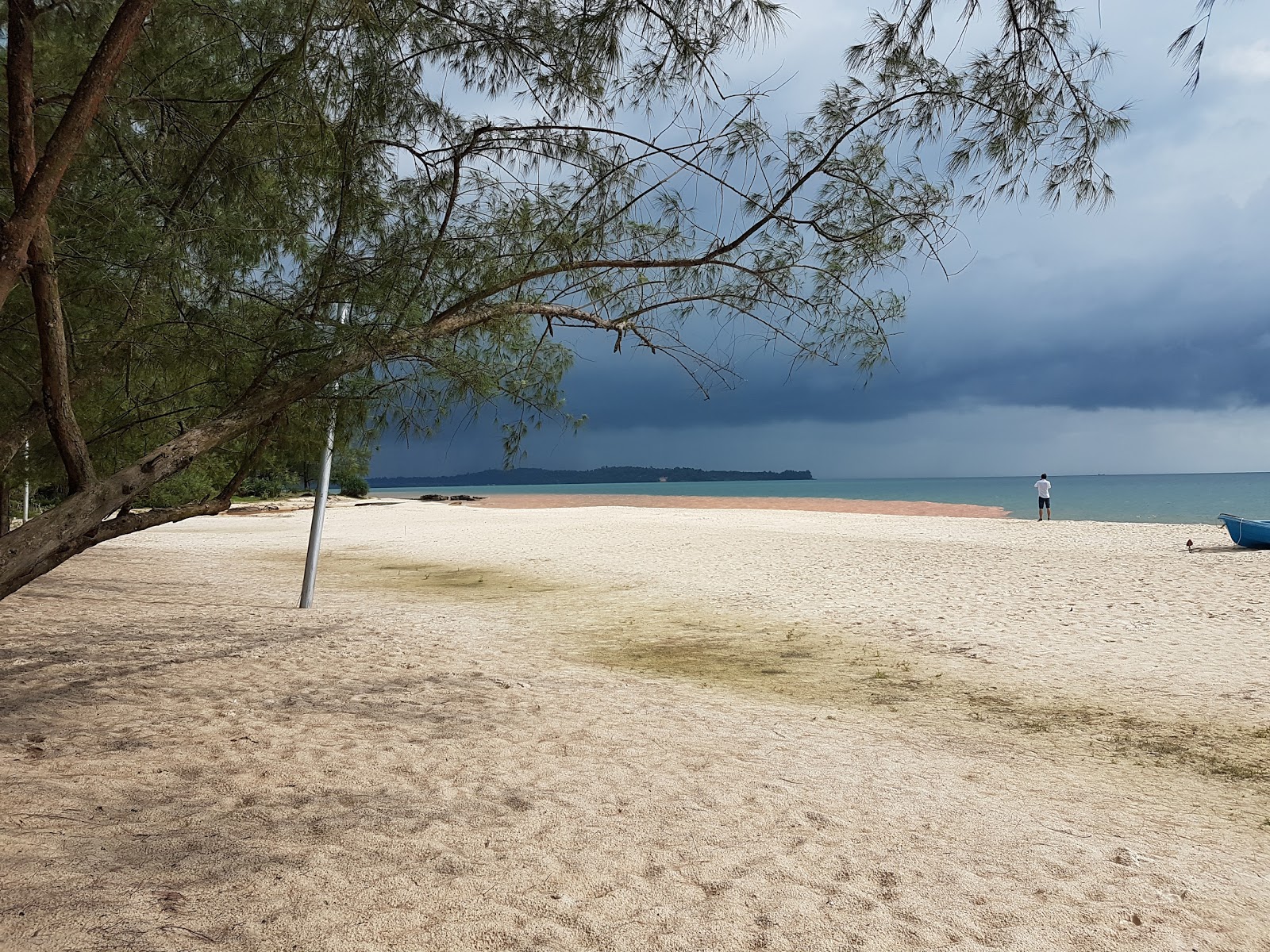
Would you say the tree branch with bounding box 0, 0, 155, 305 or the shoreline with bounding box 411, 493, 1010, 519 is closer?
the tree branch with bounding box 0, 0, 155, 305

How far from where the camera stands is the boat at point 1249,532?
17.7 m

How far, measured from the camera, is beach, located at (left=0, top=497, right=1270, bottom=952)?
3.29 m

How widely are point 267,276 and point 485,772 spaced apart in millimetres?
3853

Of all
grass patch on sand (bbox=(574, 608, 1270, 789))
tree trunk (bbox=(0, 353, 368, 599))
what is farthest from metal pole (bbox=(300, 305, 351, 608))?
tree trunk (bbox=(0, 353, 368, 599))

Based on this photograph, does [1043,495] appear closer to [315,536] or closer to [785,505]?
[785,505]

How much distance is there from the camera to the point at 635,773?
504 centimetres

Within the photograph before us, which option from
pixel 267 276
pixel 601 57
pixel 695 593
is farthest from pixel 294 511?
pixel 601 57

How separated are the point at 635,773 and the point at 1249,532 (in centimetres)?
1846

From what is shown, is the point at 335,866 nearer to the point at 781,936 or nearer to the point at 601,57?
the point at 781,936

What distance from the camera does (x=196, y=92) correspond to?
5.89m

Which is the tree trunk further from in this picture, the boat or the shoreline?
the shoreline

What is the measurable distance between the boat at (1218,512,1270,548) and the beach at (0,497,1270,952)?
716 centimetres

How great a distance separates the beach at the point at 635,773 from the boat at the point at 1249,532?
716 centimetres

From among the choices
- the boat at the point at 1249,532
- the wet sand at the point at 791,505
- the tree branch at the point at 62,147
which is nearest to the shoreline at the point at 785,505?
the wet sand at the point at 791,505
